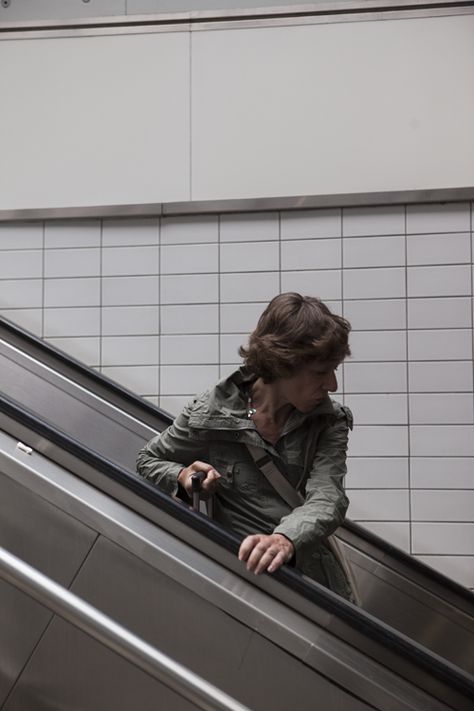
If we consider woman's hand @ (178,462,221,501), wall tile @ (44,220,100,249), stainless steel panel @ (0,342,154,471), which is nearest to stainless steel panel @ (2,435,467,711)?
woman's hand @ (178,462,221,501)

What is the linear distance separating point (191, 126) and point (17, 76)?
1.07 meters

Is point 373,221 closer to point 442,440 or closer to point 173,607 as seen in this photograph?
point 442,440

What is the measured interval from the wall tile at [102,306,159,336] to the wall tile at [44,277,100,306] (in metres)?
0.11

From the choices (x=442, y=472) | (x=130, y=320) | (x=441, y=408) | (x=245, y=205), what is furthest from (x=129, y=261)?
(x=442, y=472)

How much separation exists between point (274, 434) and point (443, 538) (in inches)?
89.7

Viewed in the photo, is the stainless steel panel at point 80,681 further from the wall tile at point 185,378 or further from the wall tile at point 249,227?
the wall tile at point 249,227

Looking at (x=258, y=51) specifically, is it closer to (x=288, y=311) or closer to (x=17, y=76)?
(x=17, y=76)

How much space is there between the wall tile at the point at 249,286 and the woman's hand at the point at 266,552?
A: 8.22 feet

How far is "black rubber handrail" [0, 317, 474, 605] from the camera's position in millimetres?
3154

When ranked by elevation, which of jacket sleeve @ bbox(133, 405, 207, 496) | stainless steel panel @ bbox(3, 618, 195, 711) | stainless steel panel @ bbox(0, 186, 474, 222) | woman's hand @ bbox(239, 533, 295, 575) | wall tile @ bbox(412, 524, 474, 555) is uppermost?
stainless steel panel @ bbox(0, 186, 474, 222)

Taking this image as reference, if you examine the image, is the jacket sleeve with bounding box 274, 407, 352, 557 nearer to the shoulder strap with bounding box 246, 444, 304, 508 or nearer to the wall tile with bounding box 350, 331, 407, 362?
the shoulder strap with bounding box 246, 444, 304, 508

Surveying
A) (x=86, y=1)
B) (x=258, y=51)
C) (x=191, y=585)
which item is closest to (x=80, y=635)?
(x=191, y=585)

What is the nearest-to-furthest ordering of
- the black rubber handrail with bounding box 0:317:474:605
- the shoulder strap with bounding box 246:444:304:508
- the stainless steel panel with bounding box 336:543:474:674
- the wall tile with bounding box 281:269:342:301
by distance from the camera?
1. the shoulder strap with bounding box 246:444:304:508
2. the stainless steel panel with bounding box 336:543:474:674
3. the black rubber handrail with bounding box 0:317:474:605
4. the wall tile with bounding box 281:269:342:301

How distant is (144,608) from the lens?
67.7 inches
